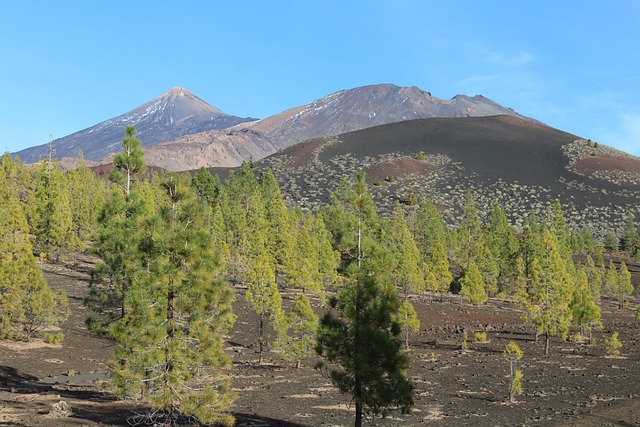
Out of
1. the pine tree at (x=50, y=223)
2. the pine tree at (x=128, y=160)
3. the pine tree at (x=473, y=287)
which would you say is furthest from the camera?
the pine tree at (x=473, y=287)

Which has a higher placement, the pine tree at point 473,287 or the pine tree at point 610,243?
the pine tree at point 610,243

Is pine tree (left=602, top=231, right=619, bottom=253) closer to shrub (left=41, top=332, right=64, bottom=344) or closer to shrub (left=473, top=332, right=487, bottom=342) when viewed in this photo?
shrub (left=473, top=332, right=487, bottom=342)

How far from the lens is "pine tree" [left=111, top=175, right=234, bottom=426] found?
1833 cm

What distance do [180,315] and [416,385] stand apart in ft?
62.8

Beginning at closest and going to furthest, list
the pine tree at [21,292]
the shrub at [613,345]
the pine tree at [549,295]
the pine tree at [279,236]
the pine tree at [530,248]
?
1. the pine tree at [21,292]
2. the shrub at [613,345]
3. the pine tree at [549,295]
4. the pine tree at [279,236]
5. the pine tree at [530,248]

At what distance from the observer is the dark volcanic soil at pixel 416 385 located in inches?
988

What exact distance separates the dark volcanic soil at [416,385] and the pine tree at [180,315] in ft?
17.3

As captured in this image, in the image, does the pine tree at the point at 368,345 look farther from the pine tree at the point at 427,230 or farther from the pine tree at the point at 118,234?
the pine tree at the point at 427,230

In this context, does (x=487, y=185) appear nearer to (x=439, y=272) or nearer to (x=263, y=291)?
(x=439, y=272)

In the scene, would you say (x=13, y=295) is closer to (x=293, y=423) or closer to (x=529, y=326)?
(x=293, y=423)

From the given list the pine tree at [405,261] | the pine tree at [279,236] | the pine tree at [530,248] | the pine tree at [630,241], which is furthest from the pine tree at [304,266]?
the pine tree at [630,241]

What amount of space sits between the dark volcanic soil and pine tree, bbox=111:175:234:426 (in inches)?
208

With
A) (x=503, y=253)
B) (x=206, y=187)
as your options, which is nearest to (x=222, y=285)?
(x=503, y=253)

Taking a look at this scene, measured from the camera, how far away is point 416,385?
34.1 metres
